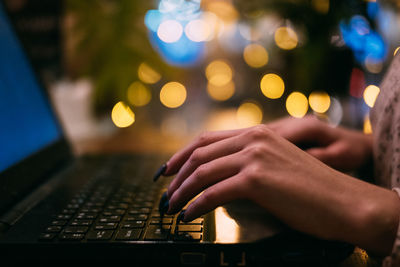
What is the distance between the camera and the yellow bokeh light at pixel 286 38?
116cm

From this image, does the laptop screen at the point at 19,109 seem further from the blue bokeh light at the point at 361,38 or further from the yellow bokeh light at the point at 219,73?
the yellow bokeh light at the point at 219,73

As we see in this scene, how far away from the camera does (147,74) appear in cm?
104

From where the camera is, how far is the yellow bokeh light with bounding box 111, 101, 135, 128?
1008 mm

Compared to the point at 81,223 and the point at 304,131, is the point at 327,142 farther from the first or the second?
the point at 81,223

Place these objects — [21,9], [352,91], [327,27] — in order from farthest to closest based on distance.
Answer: [352,91] < [327,27] < [21,9]

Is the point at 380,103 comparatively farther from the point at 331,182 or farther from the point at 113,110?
the point at 113,110

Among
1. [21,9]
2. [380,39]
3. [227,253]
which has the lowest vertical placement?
[227,253]

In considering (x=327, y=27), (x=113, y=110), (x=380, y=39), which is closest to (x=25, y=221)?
(x=113, y=110)

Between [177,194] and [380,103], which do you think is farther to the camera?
[380,103]

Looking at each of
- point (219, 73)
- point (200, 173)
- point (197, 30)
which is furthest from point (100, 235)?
point (219, 73)

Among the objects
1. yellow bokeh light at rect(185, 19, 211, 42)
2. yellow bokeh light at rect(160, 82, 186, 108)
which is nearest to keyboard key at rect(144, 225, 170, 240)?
yellow bokeh light at rect(160, 82, 186, 108)

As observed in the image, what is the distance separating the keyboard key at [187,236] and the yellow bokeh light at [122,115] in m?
0.70

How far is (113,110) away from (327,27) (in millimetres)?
724

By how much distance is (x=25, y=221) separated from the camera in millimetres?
390
